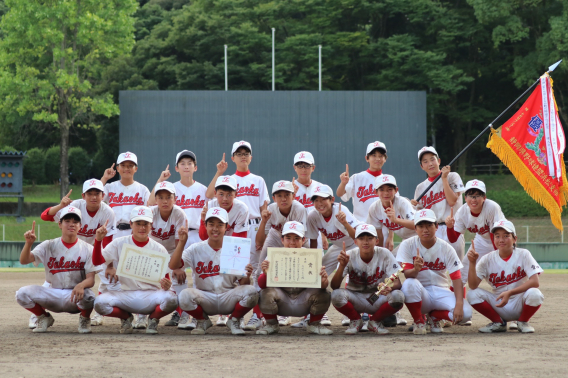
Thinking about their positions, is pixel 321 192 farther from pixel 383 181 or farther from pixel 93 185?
pixel 93 185

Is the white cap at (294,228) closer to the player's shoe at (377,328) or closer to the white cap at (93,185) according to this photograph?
the player's shoe at (377,328)

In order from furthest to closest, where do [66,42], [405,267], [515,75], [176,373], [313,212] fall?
[515,75] → [66,42] → [313,212] → [405,267] → [176,373]

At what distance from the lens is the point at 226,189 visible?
816 centimetres

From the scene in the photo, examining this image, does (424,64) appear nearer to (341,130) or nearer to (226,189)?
(341,130)

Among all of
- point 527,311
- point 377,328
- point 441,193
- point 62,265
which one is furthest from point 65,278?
point 527,311

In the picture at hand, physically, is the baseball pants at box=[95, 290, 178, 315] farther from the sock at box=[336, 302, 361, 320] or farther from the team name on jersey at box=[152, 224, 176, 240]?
the sock at box=[336, 302, 361, 320]

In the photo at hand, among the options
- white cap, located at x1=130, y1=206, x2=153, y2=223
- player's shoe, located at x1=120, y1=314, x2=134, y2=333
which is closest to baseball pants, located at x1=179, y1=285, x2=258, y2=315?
player's shoe, located at x1=120, y1=314, x2=134, y2=333

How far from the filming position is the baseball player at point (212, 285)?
24.7ft

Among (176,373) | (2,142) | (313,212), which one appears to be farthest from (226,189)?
(2,142)

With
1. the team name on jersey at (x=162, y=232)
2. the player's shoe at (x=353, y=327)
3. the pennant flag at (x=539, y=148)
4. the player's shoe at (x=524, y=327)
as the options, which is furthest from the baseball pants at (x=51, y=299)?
the pennant flag at (x=539, y=148)

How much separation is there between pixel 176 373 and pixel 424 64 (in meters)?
32.7

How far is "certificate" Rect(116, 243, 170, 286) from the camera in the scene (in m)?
7.62

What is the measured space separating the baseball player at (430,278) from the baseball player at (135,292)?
2.65 m

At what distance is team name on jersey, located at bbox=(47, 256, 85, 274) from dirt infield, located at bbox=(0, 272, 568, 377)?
2.30 feet
